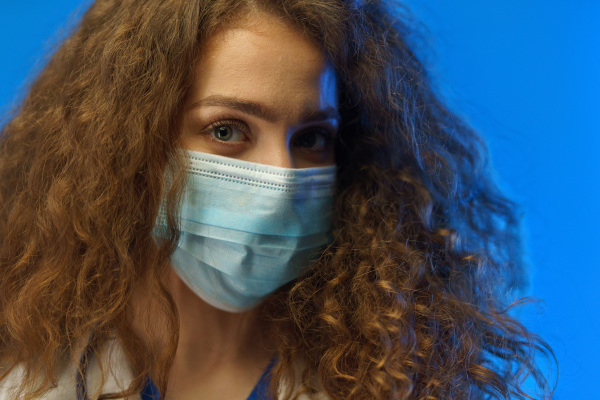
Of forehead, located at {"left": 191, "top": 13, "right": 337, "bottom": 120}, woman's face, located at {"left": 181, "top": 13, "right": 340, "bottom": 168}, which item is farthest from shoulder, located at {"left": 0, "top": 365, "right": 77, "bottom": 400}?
forehead, located at {"left": 191, "top": 13, "right": 337, "bottom": 120}

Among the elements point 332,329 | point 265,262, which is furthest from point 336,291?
point 265,262

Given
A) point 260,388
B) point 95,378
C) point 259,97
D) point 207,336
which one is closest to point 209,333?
point 207,336

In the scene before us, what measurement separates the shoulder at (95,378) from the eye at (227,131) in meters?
0.58

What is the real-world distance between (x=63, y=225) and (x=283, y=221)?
0.53 meters

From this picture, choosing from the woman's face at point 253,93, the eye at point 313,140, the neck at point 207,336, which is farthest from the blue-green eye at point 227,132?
the neck at point 207,336

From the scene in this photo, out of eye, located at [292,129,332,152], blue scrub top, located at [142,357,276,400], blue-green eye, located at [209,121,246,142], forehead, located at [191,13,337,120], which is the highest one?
forehead, located at [191,13,337,120]

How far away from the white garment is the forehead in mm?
675

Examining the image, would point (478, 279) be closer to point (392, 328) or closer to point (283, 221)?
point (392, 328)

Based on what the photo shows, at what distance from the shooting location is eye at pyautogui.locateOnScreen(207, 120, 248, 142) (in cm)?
166

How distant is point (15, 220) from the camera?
1.76m

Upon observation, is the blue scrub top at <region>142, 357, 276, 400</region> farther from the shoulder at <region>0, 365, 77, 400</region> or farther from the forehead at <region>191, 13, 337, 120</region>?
the forehead at <region>191, 13, 337, 120</region>

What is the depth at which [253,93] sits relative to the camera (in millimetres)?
1633

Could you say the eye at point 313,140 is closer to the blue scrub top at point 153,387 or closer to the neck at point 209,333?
the neck at point 209,333

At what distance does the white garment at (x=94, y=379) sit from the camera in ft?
5.38
